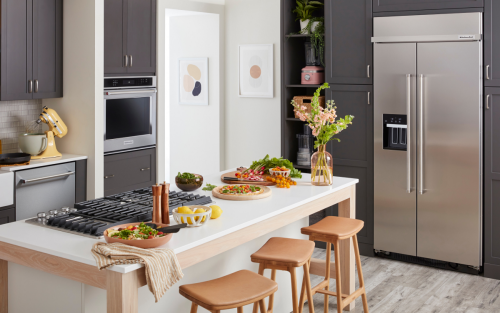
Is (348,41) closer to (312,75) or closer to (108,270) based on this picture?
(312,75)

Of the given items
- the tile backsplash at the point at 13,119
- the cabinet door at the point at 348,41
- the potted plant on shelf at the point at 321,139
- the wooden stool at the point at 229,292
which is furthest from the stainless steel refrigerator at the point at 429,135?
the tile backsplash at the point at 13,119

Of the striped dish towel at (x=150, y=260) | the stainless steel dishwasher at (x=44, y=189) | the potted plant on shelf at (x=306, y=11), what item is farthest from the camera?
the potted plant on shelf at (x=306, y=11)

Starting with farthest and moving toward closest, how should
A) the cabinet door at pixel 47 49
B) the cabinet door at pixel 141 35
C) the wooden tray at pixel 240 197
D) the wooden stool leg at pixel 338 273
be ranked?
the cabinet door at pixel 141 35
the cabinet door at pixel 47 49
the wooden stool leg at pixel 338 273
the wooden tray at pixel 240 197

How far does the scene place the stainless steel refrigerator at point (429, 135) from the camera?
4.21 meters

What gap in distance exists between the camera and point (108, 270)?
6.42 ft

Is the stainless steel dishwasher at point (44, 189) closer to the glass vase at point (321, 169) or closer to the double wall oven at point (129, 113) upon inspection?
the double wall oven at point (129, 113)

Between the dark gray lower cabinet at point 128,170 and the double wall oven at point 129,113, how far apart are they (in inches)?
3.0

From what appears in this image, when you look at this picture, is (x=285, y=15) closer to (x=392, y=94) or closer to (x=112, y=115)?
(x=392, y=94)

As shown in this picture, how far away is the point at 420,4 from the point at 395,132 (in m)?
1.07

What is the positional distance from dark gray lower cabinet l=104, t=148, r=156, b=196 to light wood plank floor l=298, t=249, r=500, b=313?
1.96 metres

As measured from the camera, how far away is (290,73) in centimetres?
523

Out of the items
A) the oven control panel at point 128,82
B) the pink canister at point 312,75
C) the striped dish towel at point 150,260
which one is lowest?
the striped dish towel at point 150,260

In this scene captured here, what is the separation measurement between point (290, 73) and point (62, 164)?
2.30m

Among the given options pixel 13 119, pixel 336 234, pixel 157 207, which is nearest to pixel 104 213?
pixel 157 207
